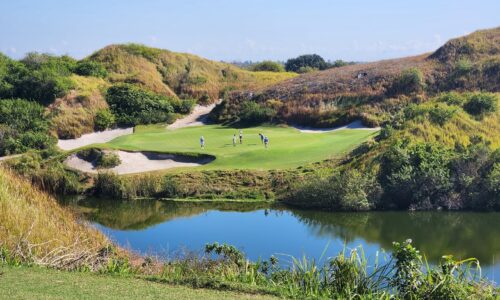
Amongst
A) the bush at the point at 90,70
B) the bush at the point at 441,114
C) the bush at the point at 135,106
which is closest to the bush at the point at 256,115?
the bush at the point at 135,106

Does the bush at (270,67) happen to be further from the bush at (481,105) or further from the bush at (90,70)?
the bush at (481,105)

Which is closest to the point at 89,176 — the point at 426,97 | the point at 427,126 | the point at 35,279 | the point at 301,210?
the point at 301,210

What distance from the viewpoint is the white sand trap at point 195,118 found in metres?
52.5

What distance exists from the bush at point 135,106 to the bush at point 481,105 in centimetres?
2555

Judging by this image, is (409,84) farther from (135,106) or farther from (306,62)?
(306,62)

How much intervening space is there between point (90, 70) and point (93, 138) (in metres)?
15.6

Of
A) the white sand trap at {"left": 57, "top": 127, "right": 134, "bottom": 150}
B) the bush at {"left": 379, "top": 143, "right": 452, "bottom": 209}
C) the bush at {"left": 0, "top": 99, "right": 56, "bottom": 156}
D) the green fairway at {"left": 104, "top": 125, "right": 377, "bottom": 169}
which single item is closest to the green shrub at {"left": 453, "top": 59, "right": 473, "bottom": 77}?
the green fairway at {"left": 104, "top": 125, "right": 377, "bottom": 169}

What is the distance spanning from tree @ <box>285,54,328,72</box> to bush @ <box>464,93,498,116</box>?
67507mm

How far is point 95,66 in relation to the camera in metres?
61.2

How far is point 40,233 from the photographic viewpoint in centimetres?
1488

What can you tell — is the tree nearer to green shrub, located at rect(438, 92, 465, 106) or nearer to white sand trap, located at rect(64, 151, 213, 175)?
green shrub, located at rect(438, 92, 465, 106)

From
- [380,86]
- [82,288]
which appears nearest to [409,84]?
[380,86]

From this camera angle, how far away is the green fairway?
34.6 m

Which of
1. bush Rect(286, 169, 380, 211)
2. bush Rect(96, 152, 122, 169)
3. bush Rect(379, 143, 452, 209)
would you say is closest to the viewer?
bush Rect(286, 169, 380, 211)
